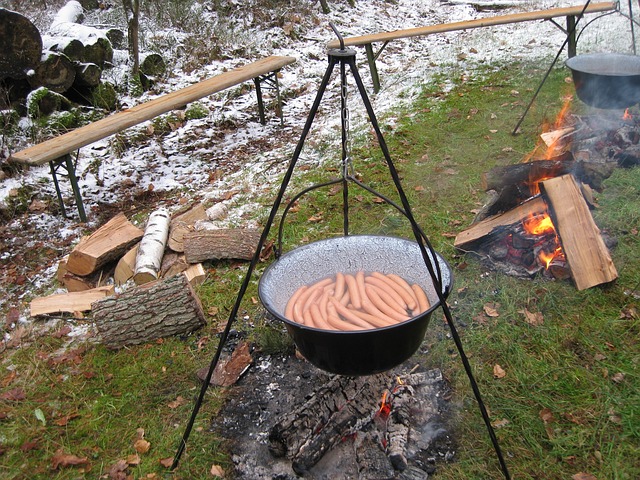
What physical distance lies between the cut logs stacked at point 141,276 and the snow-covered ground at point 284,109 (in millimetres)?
638

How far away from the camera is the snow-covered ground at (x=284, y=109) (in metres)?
5.90

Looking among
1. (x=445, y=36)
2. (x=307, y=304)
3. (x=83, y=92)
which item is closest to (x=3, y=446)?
(x=307, y=304)

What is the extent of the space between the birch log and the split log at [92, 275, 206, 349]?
47 cm

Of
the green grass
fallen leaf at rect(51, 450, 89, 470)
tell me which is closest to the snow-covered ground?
the green grass

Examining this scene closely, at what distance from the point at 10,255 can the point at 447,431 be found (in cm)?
450

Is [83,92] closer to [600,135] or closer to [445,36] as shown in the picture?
[600,135]

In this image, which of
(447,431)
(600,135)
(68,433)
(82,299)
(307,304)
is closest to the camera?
(307,304)

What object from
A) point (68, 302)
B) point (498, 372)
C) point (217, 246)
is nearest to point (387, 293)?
point (498, 372)

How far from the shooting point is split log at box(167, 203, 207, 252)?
4531 millimetres

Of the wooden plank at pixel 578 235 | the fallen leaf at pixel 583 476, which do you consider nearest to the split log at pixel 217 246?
the wooden plank at pixel 578 235

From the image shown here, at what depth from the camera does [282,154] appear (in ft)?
21.6

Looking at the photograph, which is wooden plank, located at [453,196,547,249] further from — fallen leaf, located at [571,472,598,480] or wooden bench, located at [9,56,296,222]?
wooden bench, located at [9,56,296,222]

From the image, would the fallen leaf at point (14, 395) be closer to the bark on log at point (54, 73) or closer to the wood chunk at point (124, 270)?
the wood chunk at point (124, 270)

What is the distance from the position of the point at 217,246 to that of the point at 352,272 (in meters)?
1.87
